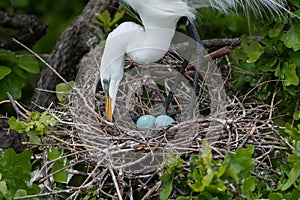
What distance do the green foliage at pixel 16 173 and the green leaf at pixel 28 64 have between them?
2.47 ft

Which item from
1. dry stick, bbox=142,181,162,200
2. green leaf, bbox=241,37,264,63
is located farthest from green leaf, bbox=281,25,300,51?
dry stick, bbox=142,181,162,200

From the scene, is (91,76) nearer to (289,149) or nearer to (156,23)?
(156,23)

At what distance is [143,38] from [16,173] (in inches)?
29.4

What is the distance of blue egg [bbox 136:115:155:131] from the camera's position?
265cm

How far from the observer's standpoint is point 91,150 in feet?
7.83

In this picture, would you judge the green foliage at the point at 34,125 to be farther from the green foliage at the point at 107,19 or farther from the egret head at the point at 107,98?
the green foliage at the point at 107,19

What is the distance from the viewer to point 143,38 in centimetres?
283

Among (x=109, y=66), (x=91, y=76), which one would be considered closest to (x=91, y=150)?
(x=109, y=66)

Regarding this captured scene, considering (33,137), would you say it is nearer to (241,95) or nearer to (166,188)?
(166,188)

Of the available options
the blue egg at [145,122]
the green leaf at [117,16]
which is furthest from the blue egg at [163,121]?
the green leaf at [117,16]

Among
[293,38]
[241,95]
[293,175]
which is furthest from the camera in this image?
[241,95]

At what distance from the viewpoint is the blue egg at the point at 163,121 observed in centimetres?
263

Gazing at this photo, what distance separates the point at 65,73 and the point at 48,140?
38.3 inches

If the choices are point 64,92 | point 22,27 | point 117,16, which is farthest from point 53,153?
point 22,27
